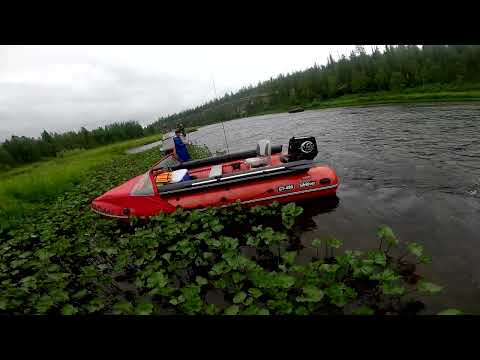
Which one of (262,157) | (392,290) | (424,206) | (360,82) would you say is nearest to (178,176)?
(262,157)

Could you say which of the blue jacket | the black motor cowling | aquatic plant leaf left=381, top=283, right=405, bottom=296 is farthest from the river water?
the blue jacket

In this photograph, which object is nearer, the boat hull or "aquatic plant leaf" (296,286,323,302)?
"aquatic plant leaf" (296,286,323,302)

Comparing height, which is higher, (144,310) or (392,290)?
(144,310)

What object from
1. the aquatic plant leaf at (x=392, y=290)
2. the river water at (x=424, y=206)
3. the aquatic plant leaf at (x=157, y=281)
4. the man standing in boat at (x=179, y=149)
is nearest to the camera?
the aquatic plant leaf at (x=392, y=290)

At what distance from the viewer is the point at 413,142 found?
13352 millimetres

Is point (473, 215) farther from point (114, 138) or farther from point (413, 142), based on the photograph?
point (114, 138)

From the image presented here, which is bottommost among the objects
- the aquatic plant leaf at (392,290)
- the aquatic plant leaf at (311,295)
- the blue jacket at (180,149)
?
the aquatic plant leaf at (392,290)

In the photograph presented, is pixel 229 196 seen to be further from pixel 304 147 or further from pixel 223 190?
pixel 304 147

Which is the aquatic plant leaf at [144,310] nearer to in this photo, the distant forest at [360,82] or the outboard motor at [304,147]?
the outboard motor at [304,147]

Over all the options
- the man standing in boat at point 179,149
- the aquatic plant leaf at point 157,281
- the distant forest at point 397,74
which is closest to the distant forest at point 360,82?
the distant forest at point 397,74

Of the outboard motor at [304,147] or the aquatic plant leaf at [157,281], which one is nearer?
the aquatic plant leaf at [157,281]

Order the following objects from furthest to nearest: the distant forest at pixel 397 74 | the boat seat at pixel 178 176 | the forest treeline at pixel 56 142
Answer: the forest treeline at pixel 56 142, the distant forest at pixel 397 74, the boat seat at pixel 178 176

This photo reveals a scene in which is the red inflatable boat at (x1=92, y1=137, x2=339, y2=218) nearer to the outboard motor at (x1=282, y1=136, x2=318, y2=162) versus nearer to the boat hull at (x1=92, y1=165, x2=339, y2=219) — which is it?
the boat hull at (x1=92, y1=165, x2=339, y2=219)

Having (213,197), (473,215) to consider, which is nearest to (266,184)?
(213,197)
